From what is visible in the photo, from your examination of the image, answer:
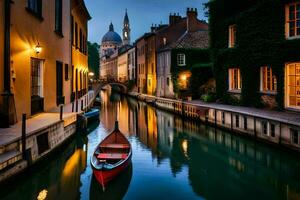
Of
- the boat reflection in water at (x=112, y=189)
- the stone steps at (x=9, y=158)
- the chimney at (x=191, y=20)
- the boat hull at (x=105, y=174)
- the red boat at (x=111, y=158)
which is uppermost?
the chimney at (x=191, y=20)

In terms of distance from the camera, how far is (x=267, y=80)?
2119cm

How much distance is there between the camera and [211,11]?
27188 mm

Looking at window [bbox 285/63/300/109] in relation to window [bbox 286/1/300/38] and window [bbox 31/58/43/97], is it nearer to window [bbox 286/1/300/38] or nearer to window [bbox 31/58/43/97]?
window [bbox 286/1/300/38]

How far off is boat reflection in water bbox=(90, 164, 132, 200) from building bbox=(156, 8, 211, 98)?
80.1 feet

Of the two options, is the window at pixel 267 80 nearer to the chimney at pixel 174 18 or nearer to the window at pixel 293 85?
the window at pixel 293 85

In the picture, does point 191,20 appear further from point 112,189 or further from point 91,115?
point 112,189

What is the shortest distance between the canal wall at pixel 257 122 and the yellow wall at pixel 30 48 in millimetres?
10476

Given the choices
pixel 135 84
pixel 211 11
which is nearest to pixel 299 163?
pixel 211 11

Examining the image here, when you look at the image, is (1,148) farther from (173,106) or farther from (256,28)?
(173,106)

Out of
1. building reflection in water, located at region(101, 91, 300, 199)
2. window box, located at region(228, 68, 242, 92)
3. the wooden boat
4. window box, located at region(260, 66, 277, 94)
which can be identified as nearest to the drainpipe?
building reflection in water, located at region(101, 91, 300, 199)

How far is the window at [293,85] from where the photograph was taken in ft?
60.3

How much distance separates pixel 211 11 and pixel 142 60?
2937 cm

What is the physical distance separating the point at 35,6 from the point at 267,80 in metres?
14.6

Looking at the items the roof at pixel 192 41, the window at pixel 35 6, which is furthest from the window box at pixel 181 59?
the window at pixel 35 6
